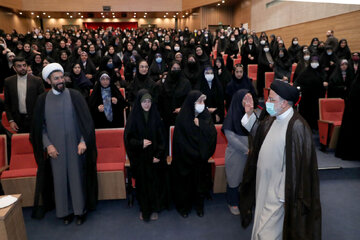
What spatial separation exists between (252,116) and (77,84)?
3.45 metres

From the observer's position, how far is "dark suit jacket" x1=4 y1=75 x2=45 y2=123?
3799 millimetres

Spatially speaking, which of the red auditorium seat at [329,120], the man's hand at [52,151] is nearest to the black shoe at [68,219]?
the man's hand at [52,151]

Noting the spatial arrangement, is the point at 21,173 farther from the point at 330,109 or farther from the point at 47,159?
the point at 330,109

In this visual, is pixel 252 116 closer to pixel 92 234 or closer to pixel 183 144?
pixel 183 144

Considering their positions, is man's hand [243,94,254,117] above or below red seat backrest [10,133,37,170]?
above

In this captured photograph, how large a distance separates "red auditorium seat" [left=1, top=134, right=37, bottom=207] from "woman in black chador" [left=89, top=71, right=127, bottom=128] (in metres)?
0.99

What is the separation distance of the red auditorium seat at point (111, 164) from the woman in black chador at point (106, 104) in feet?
1.43

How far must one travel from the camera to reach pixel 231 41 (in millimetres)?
10117

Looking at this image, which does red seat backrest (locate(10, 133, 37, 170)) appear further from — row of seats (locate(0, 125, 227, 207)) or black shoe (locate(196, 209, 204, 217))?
black shoe (locate(196, 209, 204, 217))

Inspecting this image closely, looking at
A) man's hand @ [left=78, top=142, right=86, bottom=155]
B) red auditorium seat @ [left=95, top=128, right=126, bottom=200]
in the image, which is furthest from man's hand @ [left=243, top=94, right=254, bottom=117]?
man's hand @ [left=78, top=142, right=86, bottom=155]

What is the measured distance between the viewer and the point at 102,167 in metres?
3.35

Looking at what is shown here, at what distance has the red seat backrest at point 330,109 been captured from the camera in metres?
4.79

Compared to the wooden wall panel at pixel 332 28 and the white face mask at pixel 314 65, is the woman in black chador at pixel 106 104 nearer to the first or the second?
the white face mask at pixel 314 65

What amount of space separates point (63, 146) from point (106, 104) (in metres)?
1.24
